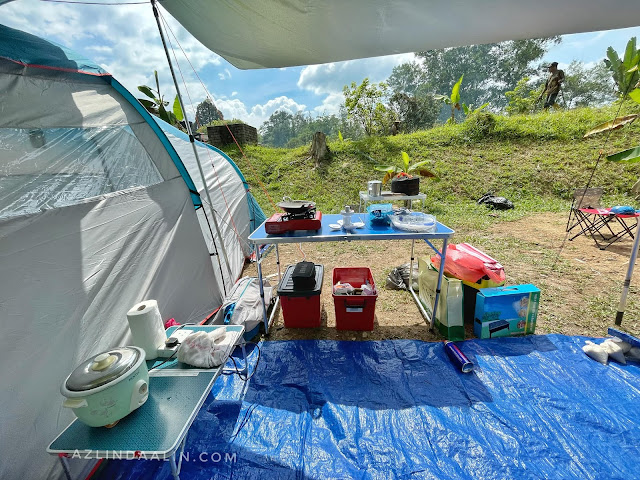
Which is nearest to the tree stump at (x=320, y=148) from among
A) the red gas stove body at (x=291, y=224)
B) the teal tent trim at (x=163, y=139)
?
the teal tent trim at (x=163, y=139)

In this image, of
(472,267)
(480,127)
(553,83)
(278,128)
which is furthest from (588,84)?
(278,128)

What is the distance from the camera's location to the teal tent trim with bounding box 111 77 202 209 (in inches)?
96.7

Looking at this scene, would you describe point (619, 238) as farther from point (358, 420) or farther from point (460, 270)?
point (358, 420)

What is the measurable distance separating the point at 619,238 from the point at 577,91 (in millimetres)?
32341

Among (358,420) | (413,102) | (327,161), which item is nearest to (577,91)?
(413,102)

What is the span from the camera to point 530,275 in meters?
3.67

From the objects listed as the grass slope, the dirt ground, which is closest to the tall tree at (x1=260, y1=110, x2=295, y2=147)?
the grass slope

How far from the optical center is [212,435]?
1.79m

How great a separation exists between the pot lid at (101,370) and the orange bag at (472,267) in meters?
2.76

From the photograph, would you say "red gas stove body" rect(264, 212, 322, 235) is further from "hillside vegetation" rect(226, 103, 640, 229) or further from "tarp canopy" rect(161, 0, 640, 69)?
"hillside vegetation" rect(226, 103, 640, 229)

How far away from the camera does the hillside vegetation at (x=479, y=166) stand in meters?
7.47

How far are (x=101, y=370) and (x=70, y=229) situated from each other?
1.09 metres

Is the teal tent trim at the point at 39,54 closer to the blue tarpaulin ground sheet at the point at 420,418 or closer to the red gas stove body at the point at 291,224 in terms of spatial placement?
the red gas stove body at the point at 291,224

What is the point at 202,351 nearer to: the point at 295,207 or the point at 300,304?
the point at 300,304
